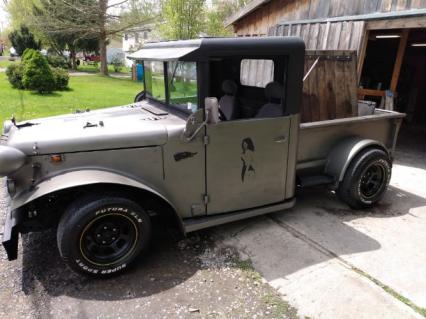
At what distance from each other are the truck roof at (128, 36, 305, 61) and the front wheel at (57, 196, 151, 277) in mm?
1422

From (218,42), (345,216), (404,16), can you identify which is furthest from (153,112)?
(404,16)

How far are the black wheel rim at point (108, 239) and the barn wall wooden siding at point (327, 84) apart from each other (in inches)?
105

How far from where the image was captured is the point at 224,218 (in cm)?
372

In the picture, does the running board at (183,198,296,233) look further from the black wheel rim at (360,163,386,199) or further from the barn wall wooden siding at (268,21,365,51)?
the barn wall wooden siding at (268,21,365,51)

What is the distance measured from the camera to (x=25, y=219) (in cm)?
314

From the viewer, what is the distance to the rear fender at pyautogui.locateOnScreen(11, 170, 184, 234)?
2895 millimetres

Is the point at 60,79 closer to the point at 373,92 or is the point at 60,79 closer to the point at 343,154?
the point at 373,92

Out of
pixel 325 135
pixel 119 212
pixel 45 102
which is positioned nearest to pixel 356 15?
pixel 325 135

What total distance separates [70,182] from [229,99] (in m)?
2.21

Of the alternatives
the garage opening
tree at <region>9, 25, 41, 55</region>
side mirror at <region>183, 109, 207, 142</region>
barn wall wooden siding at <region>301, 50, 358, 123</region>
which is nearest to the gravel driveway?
side mirror at <region>183, 109, 207, 142</region>

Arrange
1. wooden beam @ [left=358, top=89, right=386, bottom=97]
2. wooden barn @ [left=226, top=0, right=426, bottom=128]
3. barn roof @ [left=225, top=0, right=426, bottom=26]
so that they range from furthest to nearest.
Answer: wooden beam @ [left=358, top=89, right=386, bottom=97] → wooden barn @ [left=226, top=0, right=426, bottom=128] → barn roof @ [left=225, top=0, right=426, bottom=26]

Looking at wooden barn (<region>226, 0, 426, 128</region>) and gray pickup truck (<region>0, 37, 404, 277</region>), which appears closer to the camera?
gray pickup truck (<region>0, 37, 404, 277</region>)

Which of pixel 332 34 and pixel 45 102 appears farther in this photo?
pixel 45 102

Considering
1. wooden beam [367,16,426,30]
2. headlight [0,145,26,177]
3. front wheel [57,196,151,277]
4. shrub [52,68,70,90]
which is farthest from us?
shrub [52,68,70,90]
